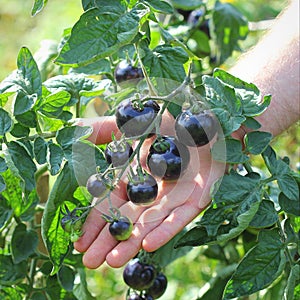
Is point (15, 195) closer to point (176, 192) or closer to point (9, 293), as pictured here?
point (9, 293)

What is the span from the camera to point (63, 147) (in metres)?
1.04

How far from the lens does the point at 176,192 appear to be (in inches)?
46.0

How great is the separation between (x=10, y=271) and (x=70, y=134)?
343 mm

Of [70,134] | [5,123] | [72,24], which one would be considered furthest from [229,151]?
[72,24]

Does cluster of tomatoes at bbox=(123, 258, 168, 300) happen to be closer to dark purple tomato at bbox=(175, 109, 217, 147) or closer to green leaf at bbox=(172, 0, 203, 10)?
dark purple tomato at bbox=(175, 109, 217, 147)

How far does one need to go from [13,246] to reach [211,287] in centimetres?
49

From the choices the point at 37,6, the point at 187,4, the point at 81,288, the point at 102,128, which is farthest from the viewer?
the point at 187,4

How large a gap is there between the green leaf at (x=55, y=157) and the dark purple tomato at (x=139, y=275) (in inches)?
13.8

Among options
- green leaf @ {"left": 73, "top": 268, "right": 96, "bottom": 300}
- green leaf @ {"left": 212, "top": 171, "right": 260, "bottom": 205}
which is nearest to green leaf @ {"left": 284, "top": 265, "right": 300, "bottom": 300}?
green leaf @ {"left": 212, "top": 171, "right": 260, "bottom": 205}

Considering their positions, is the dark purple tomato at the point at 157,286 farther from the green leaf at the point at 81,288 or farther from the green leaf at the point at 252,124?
the green leaf at the point at 252,124

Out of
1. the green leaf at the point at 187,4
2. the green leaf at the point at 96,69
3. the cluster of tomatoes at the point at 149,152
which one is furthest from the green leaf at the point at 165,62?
the green leaf at the point at 187,4

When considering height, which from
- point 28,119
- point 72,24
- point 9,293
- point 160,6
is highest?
point 160,6

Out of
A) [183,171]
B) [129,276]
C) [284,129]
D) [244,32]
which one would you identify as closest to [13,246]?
[129,276]

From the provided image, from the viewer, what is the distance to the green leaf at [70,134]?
1037 millimetres
